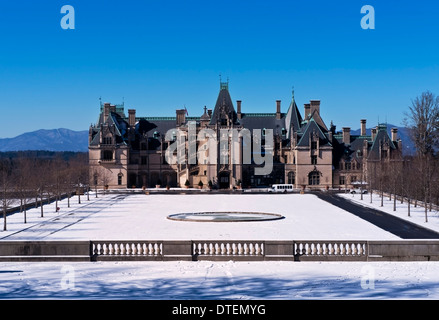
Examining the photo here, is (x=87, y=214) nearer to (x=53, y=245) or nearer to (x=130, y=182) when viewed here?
(x=53, y=245)

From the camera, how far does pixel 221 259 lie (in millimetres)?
26797

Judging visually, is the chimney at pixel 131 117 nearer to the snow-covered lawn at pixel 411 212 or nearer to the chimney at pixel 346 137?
the chimney at pixel 346 137

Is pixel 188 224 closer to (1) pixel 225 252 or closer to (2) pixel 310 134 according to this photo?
(1) pixel 225 252

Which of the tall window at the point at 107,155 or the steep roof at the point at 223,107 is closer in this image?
the steep roof at the point at 223,107

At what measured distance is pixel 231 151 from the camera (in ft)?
317

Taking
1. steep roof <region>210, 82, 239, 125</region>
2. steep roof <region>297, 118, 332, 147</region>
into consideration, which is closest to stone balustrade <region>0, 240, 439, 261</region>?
steep roof <region>210, 82, 239, 125</region>

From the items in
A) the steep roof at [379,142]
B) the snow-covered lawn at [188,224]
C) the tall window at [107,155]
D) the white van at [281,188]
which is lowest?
the snow-covered lawn at [188,224]

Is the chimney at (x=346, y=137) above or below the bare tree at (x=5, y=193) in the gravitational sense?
above

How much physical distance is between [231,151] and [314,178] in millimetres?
14958

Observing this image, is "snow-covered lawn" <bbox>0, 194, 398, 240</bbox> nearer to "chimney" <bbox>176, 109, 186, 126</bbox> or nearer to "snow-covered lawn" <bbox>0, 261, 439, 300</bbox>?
"snow-covered lawn" <bbox>0, 261, 439, 300</bbox>

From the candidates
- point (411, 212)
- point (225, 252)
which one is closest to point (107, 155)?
point (411, 212)

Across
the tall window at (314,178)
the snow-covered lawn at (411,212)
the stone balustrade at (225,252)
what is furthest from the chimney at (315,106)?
the stone balustrade at (225,252)

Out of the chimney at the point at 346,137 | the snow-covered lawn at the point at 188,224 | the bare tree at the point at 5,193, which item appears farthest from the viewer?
the chimney at the point at 346,137

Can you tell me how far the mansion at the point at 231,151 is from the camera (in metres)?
96.8
